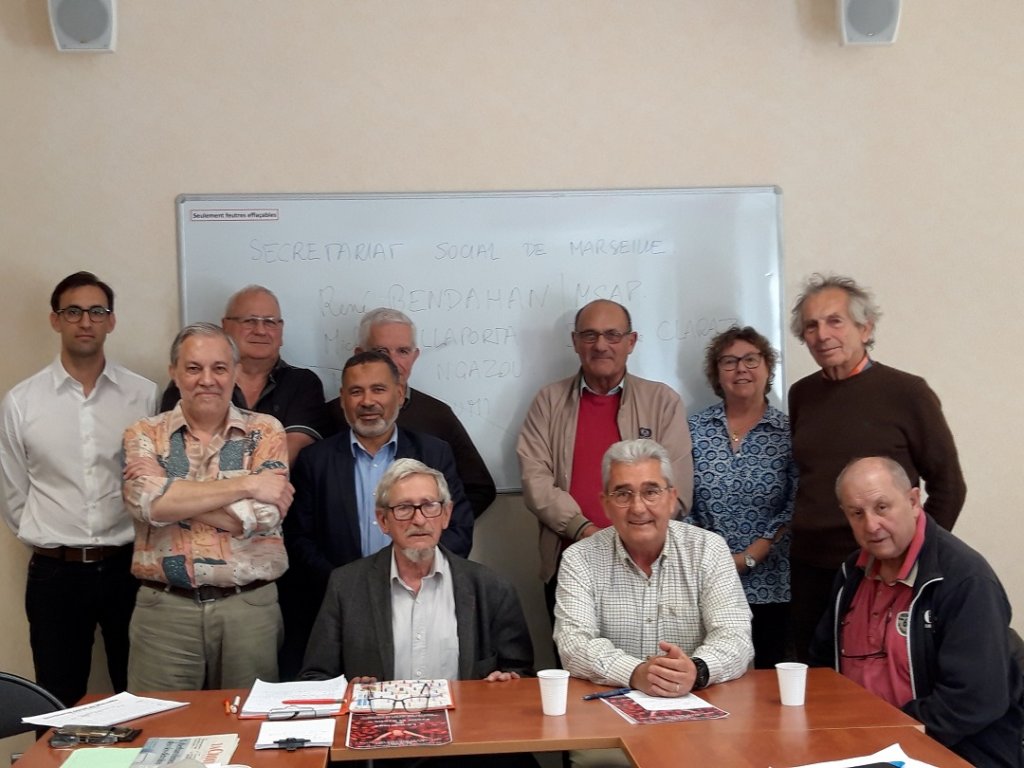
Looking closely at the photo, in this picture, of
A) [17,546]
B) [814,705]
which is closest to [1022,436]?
[814,705]

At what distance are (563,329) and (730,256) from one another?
775 mm

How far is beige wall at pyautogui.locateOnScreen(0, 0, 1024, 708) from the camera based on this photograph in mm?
4191

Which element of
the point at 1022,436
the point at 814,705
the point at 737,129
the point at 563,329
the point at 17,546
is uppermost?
the point at 737,129

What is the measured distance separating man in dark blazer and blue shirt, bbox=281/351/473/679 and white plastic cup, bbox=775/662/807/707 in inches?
49.3

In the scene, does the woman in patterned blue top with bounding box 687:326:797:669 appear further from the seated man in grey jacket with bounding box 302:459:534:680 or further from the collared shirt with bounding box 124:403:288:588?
the collared shirt with bounding box 124:403:288:588

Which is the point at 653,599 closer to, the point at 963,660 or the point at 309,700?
the point at 963,660

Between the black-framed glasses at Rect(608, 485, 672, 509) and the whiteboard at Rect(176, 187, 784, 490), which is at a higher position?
the whiteboard at Rect(176, 187, 784, 490)

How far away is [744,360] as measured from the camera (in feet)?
12.8

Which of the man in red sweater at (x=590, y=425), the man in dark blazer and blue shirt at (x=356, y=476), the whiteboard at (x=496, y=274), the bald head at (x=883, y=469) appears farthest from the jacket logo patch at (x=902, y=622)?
the whiteboard at (x=496, y=274)

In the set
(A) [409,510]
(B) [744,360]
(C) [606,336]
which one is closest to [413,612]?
(A) [409,510]

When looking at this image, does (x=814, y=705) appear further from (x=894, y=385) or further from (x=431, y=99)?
(x=431, y=99)

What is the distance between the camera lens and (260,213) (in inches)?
166

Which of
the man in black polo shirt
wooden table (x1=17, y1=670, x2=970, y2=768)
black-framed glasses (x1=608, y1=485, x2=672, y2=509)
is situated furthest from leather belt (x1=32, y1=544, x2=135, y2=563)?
black-framed glasses (x1=608, y1=485, x2=672, y2=509)

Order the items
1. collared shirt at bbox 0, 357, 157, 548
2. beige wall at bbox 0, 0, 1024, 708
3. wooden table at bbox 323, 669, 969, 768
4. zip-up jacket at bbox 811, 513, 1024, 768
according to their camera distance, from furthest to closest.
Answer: beige wall at bbox 0, 0, 1024, 708
collared shirt at bbox 0, 357, 157, 548
zip-up jacket at bbox 811, 513, 1024, 768
wooden table at bbox 323, 669, 969, 768
